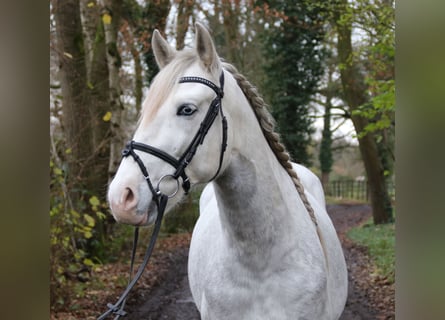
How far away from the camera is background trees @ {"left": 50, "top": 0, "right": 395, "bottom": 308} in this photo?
634 centimetres

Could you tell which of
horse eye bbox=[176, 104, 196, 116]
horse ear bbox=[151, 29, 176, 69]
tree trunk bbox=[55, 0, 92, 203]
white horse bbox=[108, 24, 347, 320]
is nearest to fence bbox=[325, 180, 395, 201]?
tree trunk bbox=[55, 0, 92, 203]

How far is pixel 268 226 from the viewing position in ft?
7.63

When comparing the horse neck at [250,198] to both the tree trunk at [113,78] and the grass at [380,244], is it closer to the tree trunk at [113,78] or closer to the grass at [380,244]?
the grass at [380,244]

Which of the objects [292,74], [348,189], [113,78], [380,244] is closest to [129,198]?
[113,78]

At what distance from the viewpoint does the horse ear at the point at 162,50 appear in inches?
87.5

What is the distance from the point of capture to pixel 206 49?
6.98 ft

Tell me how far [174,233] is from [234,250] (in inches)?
402

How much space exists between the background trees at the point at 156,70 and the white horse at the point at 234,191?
2.87 meters

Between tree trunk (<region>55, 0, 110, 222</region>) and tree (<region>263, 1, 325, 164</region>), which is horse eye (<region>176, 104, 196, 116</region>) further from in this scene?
tree (<region>263, 1, 325, 164</region>)

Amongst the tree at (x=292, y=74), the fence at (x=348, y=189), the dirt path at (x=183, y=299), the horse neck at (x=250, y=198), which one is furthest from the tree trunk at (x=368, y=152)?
the fence at (x=348, y=189)

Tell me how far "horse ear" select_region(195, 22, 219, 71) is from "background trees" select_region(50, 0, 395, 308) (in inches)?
119
